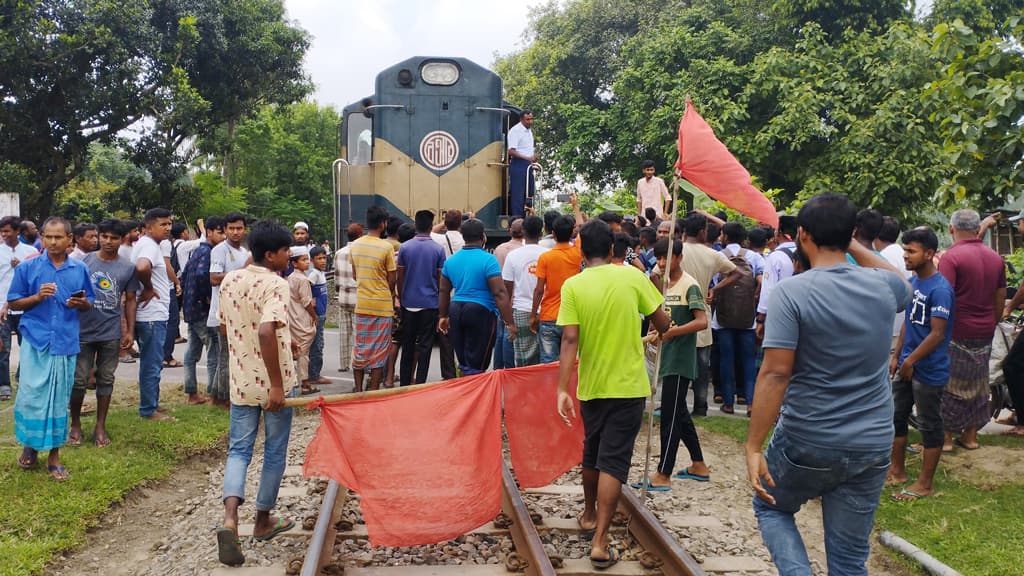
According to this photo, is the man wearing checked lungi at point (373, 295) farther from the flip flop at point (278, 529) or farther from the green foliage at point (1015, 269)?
the green foliage at point (1015, 269)

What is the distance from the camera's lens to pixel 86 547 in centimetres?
552

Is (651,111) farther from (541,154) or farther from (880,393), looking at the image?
(880,393)

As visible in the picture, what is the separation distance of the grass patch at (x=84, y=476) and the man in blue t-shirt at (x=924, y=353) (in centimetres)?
557

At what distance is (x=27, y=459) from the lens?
6285 millimetres

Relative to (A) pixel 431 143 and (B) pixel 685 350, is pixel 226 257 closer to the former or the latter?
(B) pixel 685 350

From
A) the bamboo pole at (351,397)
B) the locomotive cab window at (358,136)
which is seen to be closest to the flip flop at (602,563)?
the bamboo pole at (351,397)

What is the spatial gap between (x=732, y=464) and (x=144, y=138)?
20278 millimetres

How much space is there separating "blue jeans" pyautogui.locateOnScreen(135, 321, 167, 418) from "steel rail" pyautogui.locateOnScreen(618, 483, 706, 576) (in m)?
4.78

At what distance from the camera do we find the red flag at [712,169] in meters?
5.49

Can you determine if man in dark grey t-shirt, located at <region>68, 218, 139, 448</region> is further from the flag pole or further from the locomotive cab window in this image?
the locomotive cab window

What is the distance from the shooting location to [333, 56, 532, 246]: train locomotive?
12258 millimetres

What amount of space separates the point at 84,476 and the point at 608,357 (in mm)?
4173

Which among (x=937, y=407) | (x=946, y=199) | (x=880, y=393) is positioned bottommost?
(x=937, y=407)

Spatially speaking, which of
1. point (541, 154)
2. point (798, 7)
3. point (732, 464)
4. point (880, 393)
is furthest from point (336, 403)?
point (541, 154)
